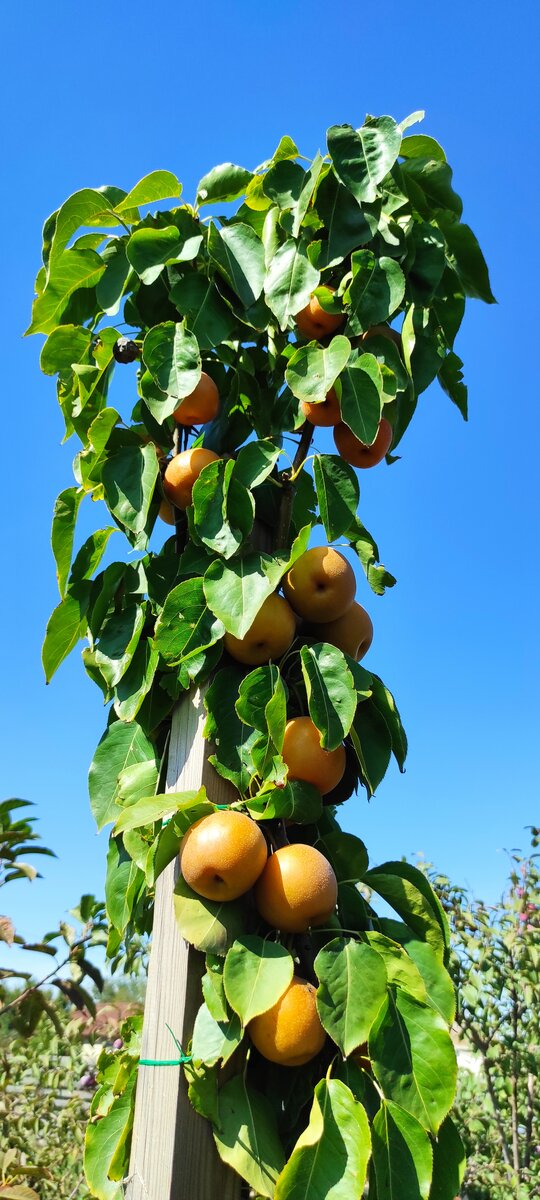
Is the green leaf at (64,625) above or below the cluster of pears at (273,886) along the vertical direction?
above

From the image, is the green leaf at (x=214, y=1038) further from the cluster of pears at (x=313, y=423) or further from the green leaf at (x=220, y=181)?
the green leaf at (x=220, y=181)

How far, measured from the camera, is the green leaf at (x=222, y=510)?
1283 millimetres

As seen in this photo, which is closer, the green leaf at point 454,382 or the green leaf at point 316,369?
the green leaf at point 316,369

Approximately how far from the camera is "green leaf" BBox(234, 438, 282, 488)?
1.30 meters

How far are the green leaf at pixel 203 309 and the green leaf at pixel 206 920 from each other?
0.86m

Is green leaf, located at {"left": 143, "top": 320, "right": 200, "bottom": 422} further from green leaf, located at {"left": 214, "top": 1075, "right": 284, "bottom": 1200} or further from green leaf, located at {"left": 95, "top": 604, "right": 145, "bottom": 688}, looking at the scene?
green leaf, located at {"left": 214, "top": 1075, "right": 284, "bottom": 1200}

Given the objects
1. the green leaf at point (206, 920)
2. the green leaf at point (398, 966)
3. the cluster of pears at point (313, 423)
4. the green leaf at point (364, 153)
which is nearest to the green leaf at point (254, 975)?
the green leaf at point (206, 920)

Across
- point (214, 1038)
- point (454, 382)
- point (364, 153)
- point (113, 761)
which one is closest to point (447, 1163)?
point (214, 1038)

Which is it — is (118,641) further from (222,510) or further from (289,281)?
(289,281)

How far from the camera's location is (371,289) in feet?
4.49

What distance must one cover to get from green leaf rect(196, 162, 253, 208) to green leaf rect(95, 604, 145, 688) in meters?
0.74

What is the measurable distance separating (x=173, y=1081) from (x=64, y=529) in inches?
35.5

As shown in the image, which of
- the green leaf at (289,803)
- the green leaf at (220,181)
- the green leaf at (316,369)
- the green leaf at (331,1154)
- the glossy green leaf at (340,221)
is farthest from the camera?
the green leaf at (220,181)

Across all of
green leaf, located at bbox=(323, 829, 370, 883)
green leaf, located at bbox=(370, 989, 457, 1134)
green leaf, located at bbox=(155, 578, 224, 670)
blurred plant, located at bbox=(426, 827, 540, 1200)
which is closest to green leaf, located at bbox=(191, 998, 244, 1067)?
green leaf, located at bbox=(370, 989, 457, 1134)
